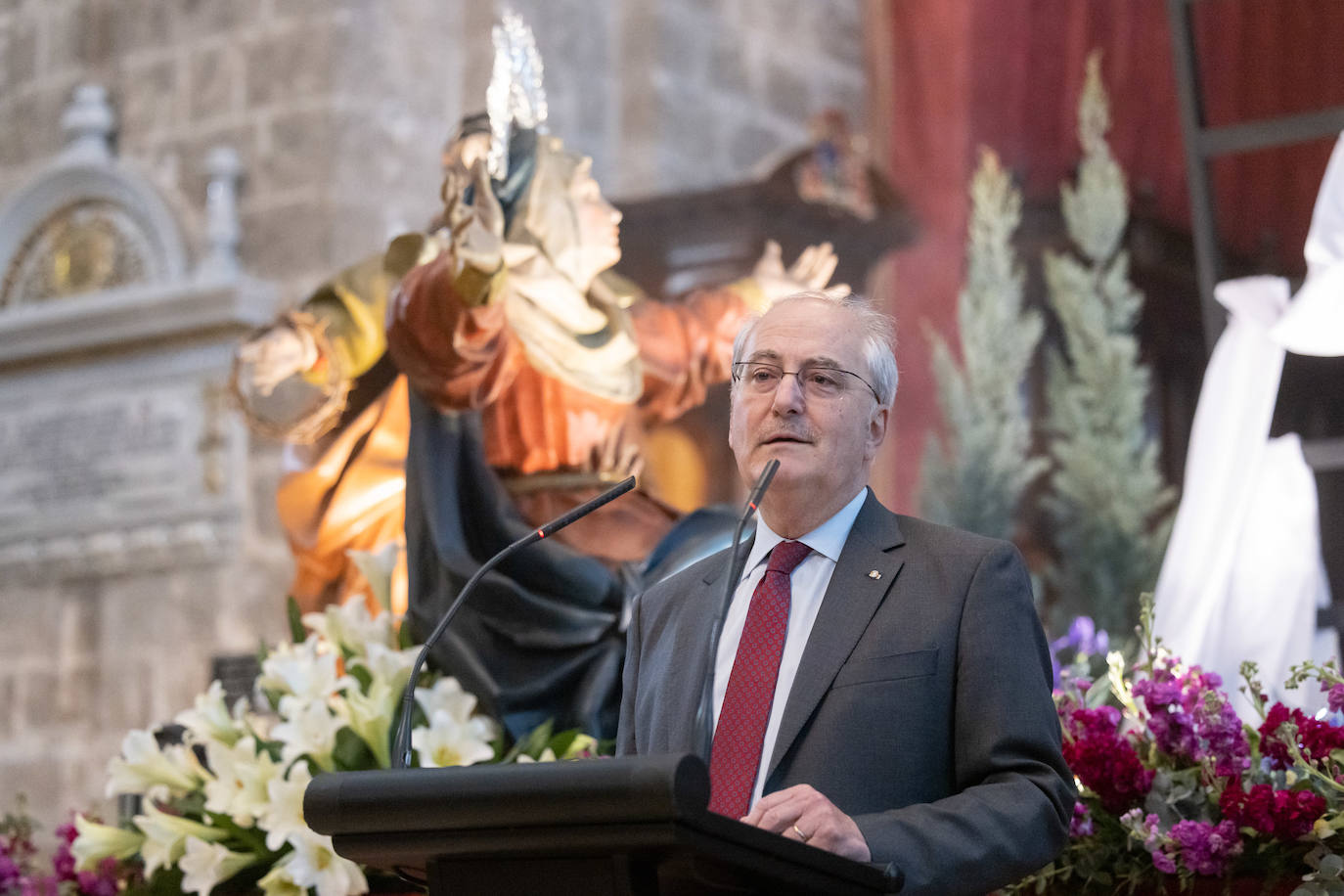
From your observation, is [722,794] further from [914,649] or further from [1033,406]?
[1033,406]

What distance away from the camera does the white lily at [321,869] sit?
11.4 feet

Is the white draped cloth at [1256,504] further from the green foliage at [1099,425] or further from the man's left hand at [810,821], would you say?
the man's left hand at [810,821]

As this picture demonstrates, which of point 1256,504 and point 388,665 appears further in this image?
point 1256,504

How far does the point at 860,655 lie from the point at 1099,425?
210 inches

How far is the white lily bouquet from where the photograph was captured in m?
3.59

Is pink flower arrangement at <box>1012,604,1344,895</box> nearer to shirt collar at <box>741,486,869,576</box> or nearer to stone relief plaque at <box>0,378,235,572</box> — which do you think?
shirt collar at <box>741,486,869,576</box>

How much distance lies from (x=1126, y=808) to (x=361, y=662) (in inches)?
63.6

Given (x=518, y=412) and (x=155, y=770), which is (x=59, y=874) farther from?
(x=518, y=412)

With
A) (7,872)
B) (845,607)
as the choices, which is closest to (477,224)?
(7,872)

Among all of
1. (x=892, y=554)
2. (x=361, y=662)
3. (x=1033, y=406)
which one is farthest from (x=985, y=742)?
(x=1033, y=406)

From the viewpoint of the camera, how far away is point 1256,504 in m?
5.10

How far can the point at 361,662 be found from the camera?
3.80m

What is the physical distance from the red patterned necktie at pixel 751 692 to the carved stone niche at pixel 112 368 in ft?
16.5

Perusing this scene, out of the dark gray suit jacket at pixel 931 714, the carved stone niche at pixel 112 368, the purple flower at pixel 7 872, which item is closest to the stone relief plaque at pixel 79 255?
the carved stone niche at pixel 112 368
